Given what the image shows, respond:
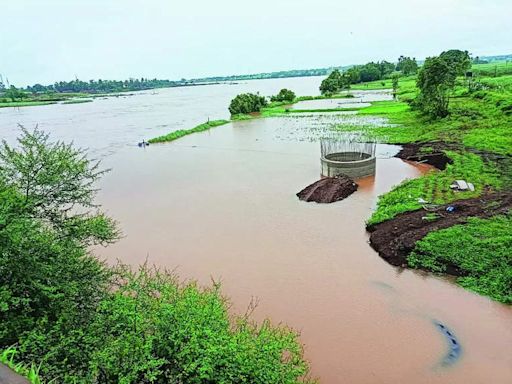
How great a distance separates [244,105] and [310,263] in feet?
159

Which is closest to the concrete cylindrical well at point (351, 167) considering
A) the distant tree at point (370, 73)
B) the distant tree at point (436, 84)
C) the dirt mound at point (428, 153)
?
the dirt mound at point (428, 153)

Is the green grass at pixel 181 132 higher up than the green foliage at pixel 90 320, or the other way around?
the green foliage at pixel 90 320

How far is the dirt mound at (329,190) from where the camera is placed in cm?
2002

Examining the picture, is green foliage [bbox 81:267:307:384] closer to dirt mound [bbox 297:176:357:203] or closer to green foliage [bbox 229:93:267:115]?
dirt mound [bbox 297:176:357:203]

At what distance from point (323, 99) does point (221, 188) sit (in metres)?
59.7

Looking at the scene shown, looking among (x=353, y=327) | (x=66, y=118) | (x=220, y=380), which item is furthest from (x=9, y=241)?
(x=66, y=118)

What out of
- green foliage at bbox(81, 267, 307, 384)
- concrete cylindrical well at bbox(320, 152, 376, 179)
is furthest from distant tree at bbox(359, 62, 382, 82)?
green foliage at bbox(81, 267, 307, 384)

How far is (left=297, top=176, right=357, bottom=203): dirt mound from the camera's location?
20016 mm

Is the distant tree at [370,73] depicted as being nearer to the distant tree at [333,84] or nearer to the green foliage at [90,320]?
the distant tree at [333,84]

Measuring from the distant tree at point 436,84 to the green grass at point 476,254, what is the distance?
25.1 meters

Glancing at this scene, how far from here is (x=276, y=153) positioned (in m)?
32.1

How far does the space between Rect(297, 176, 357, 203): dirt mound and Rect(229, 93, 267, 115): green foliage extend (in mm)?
40425

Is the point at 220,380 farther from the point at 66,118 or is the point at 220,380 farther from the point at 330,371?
the point at 66,118

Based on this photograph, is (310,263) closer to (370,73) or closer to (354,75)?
A: (354,75)
